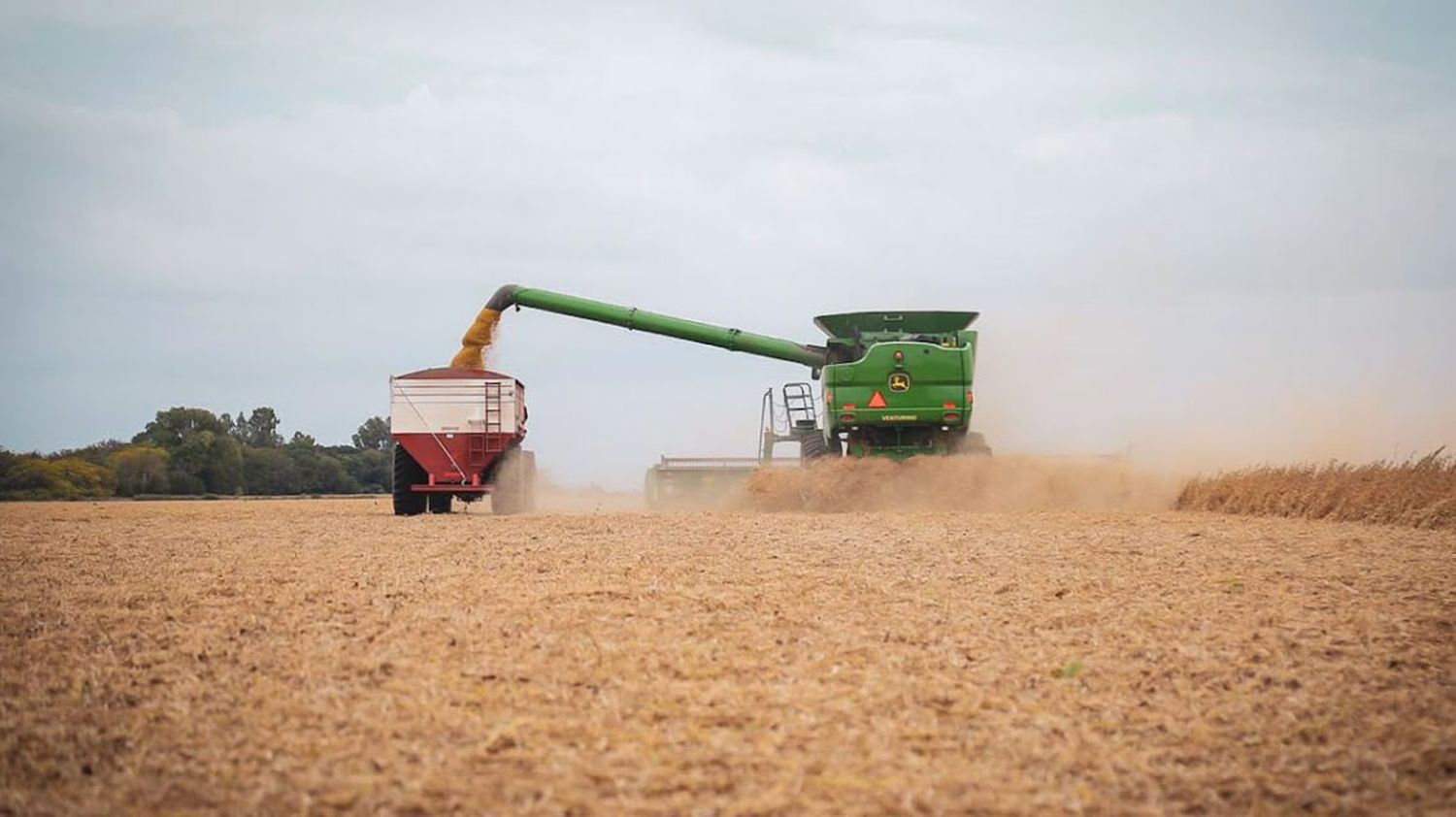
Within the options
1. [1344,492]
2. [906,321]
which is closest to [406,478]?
[906,321]

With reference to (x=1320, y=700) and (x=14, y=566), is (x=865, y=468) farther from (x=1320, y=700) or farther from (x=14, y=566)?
(x=1320, y=700)

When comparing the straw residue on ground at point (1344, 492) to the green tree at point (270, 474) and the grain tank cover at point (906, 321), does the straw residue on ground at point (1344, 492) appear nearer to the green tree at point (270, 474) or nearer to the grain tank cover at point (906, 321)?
the grain tank cover at point (906, 321)

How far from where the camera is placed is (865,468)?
20.4 meters

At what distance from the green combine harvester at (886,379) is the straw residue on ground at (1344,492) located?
12.9ft

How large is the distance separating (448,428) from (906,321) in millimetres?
7612

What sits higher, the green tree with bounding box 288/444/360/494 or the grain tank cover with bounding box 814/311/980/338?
the grain tank cover with bounding box 814/311/980/338

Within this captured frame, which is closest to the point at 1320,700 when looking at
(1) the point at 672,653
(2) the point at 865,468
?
(1) the point at 672,653

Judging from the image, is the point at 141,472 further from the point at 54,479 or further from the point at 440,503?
the point at 440,503

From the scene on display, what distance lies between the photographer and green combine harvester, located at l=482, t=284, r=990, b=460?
20750 millimetres

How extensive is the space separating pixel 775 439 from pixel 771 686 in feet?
62.3

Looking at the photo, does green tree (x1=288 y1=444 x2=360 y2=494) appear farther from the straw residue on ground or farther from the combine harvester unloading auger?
the straw residue on ground

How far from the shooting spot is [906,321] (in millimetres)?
21969

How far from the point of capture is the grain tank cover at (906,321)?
2184 centimetres

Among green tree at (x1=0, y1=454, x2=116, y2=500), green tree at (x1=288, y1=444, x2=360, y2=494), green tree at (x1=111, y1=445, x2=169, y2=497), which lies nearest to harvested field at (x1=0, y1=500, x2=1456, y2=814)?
green tree at (x1=0, y1=454, x2=116, y2=500)
